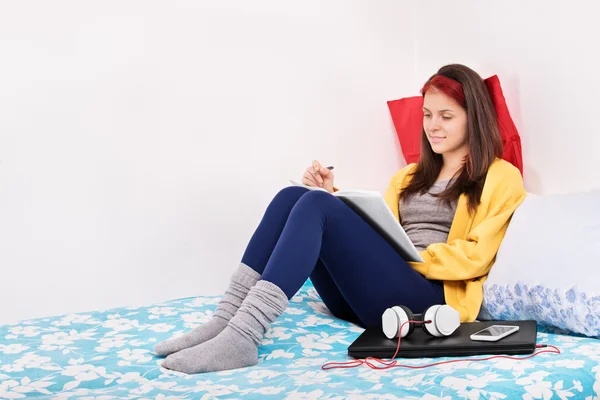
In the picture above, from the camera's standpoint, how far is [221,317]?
5.47 feet

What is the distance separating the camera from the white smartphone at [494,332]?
1469 mm

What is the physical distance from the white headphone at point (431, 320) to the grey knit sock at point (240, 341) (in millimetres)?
230

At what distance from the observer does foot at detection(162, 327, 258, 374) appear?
147cm

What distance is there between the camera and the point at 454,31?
2641 mm

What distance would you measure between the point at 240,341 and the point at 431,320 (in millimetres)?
403

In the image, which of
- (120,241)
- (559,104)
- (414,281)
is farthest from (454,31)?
(120,241)

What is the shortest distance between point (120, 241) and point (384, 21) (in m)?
1.33

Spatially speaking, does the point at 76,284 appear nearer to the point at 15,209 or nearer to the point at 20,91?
the point at 15,209

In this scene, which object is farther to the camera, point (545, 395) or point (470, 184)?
point (470, 184)

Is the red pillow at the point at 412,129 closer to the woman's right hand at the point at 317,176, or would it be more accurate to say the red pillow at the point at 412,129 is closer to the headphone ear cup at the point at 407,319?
the woman's right hand at the point at 317,176

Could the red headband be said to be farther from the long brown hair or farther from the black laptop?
the black laptop

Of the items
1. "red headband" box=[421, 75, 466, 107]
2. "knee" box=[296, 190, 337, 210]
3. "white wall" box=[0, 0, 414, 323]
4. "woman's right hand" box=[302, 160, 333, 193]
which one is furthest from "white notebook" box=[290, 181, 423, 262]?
"white wall" box=[0, 0, 414, 323]

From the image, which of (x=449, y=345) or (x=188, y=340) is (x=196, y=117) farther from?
(x=449, y=345)

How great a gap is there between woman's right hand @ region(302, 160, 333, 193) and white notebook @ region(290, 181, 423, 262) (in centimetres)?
36
